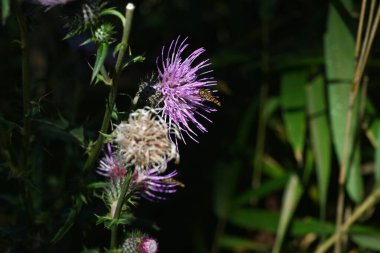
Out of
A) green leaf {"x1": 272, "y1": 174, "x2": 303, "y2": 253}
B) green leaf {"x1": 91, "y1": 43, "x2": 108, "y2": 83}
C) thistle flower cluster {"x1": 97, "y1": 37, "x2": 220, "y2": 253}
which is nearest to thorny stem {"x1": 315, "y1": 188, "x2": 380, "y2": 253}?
green leaf {"x1": 272, "y1": 174, "x2": 303, "y2": 253}

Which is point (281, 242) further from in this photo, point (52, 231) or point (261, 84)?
point (52, 231)

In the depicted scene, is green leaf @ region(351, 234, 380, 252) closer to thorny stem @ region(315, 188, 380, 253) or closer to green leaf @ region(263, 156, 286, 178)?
thorny stem @ region(315, 188, 380, 253)

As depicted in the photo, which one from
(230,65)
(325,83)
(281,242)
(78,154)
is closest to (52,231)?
(78,154)

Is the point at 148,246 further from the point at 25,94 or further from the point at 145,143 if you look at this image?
the point at 25,94

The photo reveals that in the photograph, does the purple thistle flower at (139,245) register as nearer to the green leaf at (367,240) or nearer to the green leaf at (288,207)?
the green leaf at (288,207)

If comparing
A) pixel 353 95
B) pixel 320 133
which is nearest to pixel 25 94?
pixel 353 95

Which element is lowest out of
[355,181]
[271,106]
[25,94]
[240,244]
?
[240,244]
